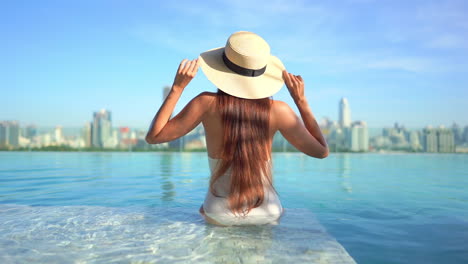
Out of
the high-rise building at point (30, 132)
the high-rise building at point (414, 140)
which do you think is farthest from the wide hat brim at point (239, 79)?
the high-rise building at point (414, 140)

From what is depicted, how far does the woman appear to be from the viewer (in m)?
1.47

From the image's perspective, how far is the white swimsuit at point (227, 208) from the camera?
163cm

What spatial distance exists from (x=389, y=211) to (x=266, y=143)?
141cm

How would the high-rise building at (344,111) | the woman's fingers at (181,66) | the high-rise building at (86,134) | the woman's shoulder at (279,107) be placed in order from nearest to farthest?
the woman's fingers at (181,66) < the woman's shoulder at (279,107) < the high-rise building at (86,134) < the high-rise building at (344,111)

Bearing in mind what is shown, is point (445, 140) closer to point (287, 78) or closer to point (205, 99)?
point (287, 78)

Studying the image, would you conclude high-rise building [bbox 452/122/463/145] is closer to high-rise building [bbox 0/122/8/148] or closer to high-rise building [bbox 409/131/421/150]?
high-rise building [bbox 409/131/421/150]

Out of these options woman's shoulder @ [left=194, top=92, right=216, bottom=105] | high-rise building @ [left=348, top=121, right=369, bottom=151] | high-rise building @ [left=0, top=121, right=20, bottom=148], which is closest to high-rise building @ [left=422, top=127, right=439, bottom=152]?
high-rise building @ [left=348, top=121, right=369, bottom=151]

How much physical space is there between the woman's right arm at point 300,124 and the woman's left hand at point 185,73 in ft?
1.37

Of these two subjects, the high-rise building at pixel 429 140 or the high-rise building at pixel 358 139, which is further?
the high-rise building at pixel 358 139

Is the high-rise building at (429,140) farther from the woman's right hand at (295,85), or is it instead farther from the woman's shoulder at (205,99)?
the woman's shoulder at (205,99)

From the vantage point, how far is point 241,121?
1512 mm

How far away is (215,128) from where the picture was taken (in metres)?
1.57

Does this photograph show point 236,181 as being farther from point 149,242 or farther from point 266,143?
point 149,242

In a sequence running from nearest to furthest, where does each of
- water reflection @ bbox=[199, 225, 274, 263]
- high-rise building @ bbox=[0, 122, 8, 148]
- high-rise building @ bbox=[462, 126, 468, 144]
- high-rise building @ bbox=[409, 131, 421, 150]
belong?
water reflection @ bbox=[199, 225, 274, 263], high-rise building @ bbox=[0, 122, 8, 148], high-rise building @ bbox=[462, 126, 468, 144], high-rise building @ bbox=[409, 131, 421, 150]
